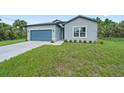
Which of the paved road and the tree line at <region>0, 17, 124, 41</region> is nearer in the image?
the paved road

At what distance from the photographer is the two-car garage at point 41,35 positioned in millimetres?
21312

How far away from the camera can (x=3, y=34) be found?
988 inches

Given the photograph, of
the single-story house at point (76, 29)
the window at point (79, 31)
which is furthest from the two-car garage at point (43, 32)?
the window at point (79, 31)

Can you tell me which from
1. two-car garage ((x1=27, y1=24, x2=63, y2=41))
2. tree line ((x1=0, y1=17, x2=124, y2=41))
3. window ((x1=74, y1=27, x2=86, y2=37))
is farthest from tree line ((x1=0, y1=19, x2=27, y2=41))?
window ((x1=74, y1=27, x2=86, y2=37))

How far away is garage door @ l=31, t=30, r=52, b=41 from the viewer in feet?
69.9

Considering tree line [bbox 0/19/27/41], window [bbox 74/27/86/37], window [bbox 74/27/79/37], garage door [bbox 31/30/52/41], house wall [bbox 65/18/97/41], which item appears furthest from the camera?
tree line [bbox 0/19/27/41]

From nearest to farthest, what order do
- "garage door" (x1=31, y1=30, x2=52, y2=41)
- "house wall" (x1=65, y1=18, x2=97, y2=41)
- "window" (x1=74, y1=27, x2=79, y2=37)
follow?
"house wall" (x1=65, y1=18, x2=97, y2=41), "window" (x1=74, y1=27, x2=79, y2=37), "garage door" (x1=31, y1=30, x2=52, y2=41)

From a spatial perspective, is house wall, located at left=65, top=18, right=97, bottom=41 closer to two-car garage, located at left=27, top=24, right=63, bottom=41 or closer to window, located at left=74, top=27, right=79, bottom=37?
window, located at left=74, top=27, right=79, bottom=37

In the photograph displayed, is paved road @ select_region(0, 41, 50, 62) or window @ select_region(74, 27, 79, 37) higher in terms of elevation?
window @ select_region(74, 27, 79, 37)
